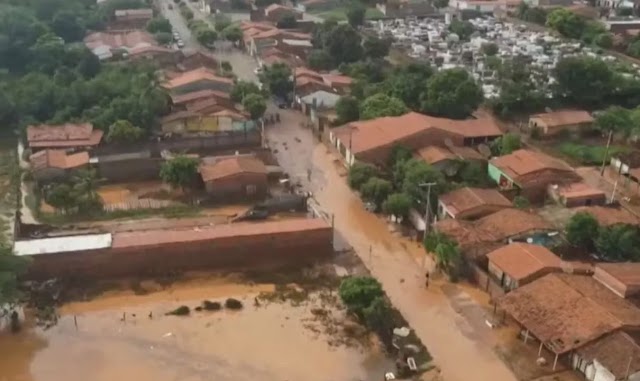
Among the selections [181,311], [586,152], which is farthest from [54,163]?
[586,152]

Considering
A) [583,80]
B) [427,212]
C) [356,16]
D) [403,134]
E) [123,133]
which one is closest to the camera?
[427,212]

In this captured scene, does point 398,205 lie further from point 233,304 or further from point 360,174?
point 233,304

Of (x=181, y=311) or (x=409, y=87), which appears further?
(x=409, y=87)

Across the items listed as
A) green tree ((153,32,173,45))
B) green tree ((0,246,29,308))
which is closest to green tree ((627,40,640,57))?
green tree ((153,32,173,45))

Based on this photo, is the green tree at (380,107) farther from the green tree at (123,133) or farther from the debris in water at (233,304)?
the debris in water at (233,304)

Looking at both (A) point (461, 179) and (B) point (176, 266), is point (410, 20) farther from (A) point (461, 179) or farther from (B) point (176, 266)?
(B) point (176, 266)

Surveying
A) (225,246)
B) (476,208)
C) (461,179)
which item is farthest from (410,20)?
(225,246)

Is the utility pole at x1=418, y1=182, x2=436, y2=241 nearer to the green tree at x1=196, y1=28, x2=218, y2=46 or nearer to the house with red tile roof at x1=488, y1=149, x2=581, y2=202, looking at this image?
the house with red tile roof at x1=488, y1=149, x2=581, y2=202

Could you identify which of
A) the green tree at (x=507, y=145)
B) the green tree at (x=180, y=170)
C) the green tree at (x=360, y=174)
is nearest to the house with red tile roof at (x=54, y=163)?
the green tree at (x=180, y=170)
